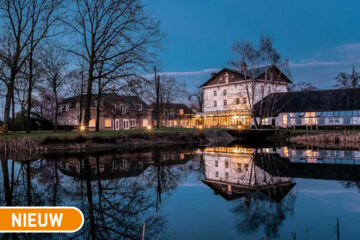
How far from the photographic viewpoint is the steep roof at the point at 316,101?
38094 millimetres

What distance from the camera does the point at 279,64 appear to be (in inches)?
1254

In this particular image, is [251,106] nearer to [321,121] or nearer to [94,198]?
[321,121]

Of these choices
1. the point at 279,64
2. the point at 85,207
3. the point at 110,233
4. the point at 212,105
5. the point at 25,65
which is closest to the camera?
the point at 110,233

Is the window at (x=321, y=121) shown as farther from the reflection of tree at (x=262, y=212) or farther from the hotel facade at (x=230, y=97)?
the reflection of tree at (x=262, y=212)

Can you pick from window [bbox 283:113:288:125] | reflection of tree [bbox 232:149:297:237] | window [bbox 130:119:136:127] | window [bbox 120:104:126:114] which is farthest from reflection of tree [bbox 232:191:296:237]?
window [bbox 130:119:136:127]

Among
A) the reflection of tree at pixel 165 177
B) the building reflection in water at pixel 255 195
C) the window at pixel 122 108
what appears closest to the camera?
the building reflection in water at pixel 255 195

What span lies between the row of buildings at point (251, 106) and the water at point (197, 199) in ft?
78.5

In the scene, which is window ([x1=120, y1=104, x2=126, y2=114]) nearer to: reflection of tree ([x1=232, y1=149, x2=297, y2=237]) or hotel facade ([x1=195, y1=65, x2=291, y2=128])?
hotel facade ([x1=195, y1=65, x2=291, y2=128])

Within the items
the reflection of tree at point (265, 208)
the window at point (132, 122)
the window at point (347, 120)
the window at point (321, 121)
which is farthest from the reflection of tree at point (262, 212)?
the window at point (132, 122)

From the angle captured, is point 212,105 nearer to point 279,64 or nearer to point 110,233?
point 279,64

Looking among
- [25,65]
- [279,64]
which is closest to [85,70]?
[25,65]

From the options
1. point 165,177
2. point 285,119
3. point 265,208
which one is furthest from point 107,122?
point 265,208

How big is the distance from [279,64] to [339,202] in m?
28.1

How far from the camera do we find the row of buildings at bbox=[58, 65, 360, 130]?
3762 centimetres
